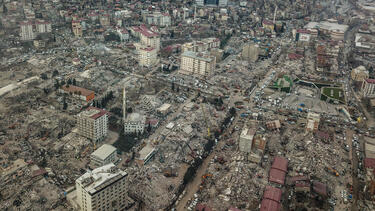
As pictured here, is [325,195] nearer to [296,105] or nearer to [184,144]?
[184,144]

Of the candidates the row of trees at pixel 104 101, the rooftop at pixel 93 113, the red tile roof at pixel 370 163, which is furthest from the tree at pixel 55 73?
the red tile roof at pixel 370 163

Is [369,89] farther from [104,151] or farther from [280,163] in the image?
[104,151]

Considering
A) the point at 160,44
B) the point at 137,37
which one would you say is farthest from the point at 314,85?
the point at 137,37

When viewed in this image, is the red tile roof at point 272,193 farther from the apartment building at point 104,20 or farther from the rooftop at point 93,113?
the apartment building at point 104,20

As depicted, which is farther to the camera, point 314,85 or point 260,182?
point 314,85

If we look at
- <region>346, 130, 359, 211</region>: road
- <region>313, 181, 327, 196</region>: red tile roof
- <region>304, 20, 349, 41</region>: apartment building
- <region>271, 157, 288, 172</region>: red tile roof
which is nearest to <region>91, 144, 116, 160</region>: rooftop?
<region>271, 157, 288, 172</region>: red tile roof
